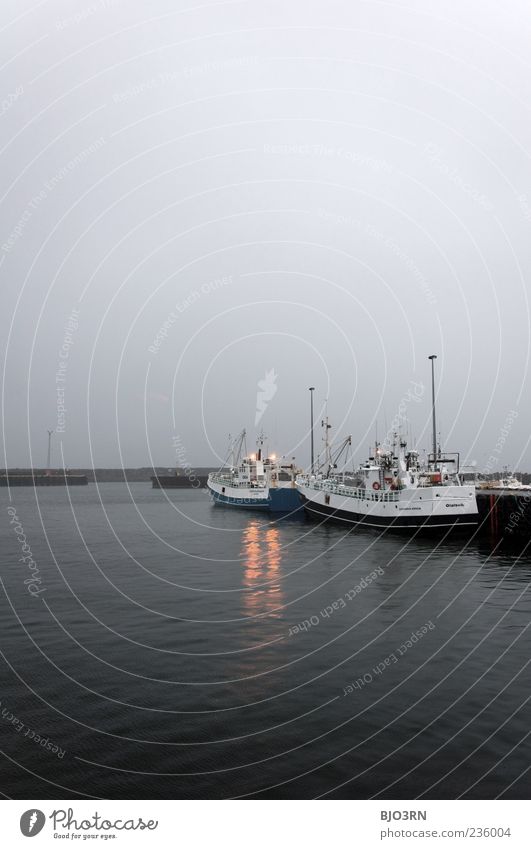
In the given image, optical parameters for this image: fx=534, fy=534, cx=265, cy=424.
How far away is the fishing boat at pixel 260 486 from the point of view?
294 ft

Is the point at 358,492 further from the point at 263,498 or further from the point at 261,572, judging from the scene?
the point at 263,498

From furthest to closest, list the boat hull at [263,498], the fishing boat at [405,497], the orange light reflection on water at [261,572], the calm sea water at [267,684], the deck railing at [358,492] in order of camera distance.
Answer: the boat hull at [263,498] → the deck railing at [358,492] → the fishing boat at [405,497] → the orange light reflection on water at [261,572] → the calm sea water at [267,684]

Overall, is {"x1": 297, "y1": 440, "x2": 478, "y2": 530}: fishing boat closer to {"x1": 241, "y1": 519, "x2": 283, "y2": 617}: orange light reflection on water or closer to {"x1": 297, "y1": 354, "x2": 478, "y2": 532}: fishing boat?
{"x1": 297, "y1": 354, "x2": 478, "y2": 532}: fishing boat

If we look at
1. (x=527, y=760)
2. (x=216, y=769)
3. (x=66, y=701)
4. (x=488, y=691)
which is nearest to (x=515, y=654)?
(x=488, y=691)

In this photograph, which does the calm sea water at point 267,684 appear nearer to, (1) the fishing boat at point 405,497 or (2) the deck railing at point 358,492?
(1) the fishing boat at point 405,497

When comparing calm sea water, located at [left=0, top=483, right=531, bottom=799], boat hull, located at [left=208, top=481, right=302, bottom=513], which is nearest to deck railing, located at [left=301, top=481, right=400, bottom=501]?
boat hull, located at [left=208, top=481, right=302, bottom=513]

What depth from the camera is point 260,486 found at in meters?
101

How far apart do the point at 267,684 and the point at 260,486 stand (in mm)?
84991

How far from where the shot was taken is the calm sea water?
10711 millimetres

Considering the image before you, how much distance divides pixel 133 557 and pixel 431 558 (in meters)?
23.0

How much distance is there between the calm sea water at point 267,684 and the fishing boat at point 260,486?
179ft

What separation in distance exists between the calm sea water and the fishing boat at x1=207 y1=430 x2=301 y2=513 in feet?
179

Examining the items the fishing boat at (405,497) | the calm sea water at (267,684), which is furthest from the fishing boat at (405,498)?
the calm sea water at (267,684)
